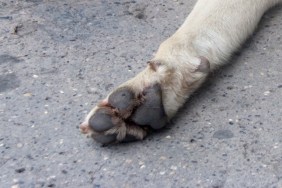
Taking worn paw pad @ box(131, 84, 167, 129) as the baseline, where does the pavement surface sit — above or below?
below

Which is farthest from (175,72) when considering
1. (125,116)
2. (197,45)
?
(125,116)

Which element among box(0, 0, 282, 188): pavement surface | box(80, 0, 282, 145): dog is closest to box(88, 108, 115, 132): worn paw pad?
box(80, 0, 282, 145): dog

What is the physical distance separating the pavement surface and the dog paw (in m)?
0.06

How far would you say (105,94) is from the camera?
251 cm

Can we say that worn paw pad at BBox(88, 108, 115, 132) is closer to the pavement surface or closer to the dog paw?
the dog paw

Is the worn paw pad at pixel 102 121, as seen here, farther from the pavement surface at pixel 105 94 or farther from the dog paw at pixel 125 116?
the pavement surface at pixel 105 94

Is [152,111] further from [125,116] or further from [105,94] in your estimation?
[105,94]

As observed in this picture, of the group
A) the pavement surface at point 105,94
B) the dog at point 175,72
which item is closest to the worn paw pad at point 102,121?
the dog at point 175,72

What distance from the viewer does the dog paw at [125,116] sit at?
2.08 m

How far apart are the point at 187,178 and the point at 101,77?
2.46 ft

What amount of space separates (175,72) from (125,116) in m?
0.34

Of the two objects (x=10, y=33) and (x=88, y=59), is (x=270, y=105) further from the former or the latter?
(x=10, y=33)

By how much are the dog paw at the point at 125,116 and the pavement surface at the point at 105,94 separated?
6 centimetres

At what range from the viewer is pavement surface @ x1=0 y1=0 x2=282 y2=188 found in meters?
2.07
